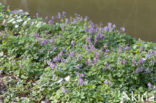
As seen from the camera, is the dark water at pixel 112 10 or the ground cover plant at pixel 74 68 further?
the dark water at pixel 112 10

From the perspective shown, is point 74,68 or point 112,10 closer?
point 74,68

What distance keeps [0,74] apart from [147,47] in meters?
2.62

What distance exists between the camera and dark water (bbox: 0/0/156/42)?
7184 millimetres

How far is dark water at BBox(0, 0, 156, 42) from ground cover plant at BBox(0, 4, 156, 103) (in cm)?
254

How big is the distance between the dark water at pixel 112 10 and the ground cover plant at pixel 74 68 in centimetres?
254

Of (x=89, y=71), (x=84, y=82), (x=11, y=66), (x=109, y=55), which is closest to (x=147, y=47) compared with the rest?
(x=109, y=55)

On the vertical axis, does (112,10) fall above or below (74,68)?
above

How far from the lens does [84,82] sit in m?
3.25

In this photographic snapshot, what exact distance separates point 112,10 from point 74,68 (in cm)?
508

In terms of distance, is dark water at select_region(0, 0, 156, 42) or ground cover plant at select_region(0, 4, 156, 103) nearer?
ground cover plant at select_region(0, 4, 156, 103)

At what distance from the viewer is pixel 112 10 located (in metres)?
8.27

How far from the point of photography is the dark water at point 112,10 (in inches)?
283

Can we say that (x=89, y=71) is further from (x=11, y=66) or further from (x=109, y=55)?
(x=11, y=66)

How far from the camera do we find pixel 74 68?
362 centimetres
